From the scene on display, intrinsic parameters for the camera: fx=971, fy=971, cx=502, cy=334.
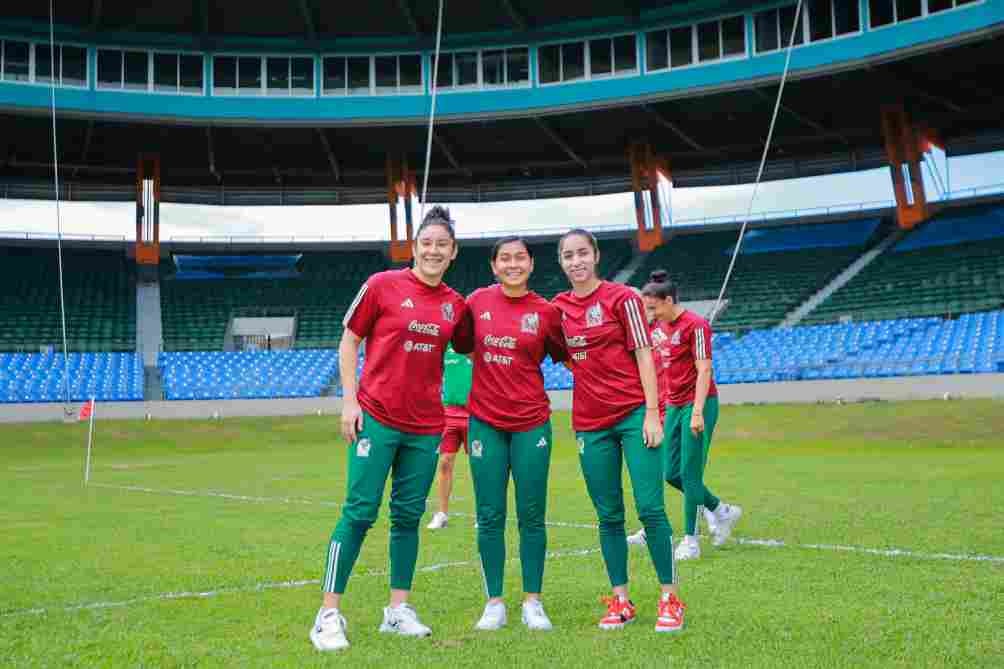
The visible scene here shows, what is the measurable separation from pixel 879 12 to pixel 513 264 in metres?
30.4

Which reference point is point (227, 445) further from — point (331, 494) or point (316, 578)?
point (316, 578)

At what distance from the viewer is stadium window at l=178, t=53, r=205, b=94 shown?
38.0 meters

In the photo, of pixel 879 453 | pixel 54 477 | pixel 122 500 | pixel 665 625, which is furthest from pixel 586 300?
pixel 879 453

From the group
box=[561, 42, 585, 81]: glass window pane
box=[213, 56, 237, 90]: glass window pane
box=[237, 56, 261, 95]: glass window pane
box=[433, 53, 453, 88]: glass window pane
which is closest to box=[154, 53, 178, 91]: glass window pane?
box=[213, 56, 237, 90]: glass window pane

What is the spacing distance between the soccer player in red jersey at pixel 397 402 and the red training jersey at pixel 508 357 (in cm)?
21

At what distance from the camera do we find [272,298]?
147 ft

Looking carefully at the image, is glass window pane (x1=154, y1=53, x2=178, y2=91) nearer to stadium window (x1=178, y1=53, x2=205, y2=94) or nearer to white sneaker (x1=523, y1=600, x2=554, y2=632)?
stadium window (x1=178, y1=53, x2=205, y2=94)

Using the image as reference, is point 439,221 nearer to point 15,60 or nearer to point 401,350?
point 401,350

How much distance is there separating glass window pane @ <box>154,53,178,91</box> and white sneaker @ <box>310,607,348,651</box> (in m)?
36.5

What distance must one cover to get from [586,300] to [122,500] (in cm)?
964

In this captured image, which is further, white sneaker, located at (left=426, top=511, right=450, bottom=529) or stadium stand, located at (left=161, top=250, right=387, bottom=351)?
stadium stand, located at (left=161, top=250, right=387, bottom=351)

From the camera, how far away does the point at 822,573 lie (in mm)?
6637

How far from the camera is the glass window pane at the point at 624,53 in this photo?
36.6 meters

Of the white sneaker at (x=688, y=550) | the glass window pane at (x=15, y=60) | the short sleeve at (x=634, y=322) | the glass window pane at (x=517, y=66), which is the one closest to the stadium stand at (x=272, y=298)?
the glass window pane at (x=15, y=60)
